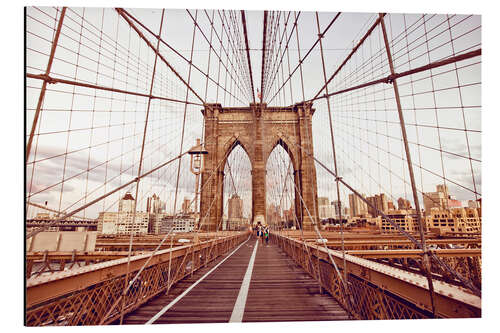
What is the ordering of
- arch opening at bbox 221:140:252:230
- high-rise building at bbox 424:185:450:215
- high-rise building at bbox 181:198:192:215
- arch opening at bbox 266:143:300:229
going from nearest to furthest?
1. high-rise building at bbox 424:185:450:215
2. high-rise building at bbox 181:198:192:215
3. arch opening at bbox 266:143:300:229
4. arch opening at bbox 221:140:252:230

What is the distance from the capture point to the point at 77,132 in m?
3.78

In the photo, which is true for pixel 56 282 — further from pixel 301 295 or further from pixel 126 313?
pixel 301 295

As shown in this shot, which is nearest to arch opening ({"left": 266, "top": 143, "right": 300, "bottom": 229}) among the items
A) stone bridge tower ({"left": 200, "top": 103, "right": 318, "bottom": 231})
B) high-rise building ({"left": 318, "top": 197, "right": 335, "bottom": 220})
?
stone bridge tower ({"left": 200, "top": 103, "right": 318, "bottom": 231})

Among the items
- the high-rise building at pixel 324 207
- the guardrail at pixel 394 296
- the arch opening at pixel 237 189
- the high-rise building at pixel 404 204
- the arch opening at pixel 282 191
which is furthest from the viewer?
the high-rise building at pixel 324 207

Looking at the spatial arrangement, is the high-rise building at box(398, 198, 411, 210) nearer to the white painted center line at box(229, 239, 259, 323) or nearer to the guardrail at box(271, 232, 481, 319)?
the guardrail at box(271, 232, 481, 319)

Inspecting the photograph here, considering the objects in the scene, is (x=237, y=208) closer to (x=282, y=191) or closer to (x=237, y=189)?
(x=237, y=189)

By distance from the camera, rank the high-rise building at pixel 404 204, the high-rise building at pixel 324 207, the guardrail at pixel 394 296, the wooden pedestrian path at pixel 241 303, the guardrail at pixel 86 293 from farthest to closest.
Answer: the high-rise building at pixel 324 207 → the high-rise building at pixel 404 204 → the wooden pedestrian path at pixel 241 303 → the guardrail at pixel 86 293 → the guardrail at pixel 394 296

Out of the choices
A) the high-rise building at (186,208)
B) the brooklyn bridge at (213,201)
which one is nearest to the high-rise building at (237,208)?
the high-rise building at (186,208)

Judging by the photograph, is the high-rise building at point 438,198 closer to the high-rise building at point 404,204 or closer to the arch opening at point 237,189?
the high-rise building at point 404,204

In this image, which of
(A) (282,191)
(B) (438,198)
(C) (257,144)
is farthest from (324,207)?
(B) (438,198)

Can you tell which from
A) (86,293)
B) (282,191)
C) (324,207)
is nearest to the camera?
(86,293)

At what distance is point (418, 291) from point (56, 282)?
225 centimetres

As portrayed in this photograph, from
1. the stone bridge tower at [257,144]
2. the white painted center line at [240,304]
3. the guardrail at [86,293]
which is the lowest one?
the white painted center line at [240,304]

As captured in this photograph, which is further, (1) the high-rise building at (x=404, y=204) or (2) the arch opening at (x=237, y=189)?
(2) the arch opening at (x=237, y=189)
